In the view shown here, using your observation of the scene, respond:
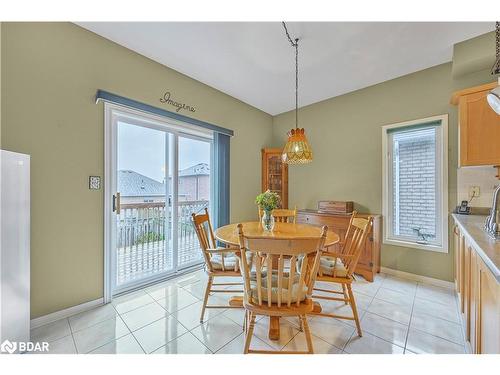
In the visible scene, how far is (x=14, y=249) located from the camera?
1413 mm

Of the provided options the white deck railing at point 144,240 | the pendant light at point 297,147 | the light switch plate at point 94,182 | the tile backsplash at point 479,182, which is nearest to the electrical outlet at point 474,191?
the tile backsplash at point 479,182

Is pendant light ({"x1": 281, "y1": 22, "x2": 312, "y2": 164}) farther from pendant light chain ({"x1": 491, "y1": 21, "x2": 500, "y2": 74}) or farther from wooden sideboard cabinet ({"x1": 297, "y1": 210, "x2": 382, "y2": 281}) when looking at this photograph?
pendant light chain ({"x1": 491, "y1": 21, "x2": 500, "y2": 74})

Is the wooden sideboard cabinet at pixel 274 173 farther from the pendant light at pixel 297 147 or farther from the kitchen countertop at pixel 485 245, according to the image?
the kitchen countertop at pixel 485 245

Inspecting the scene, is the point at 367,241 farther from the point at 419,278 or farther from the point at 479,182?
the point at 479,182

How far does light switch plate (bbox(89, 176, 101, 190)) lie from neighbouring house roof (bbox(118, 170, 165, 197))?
27 centimetres

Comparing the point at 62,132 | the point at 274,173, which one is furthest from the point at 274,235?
the point at 274,173

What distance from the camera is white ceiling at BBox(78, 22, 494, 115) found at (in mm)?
1982

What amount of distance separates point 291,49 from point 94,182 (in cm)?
249

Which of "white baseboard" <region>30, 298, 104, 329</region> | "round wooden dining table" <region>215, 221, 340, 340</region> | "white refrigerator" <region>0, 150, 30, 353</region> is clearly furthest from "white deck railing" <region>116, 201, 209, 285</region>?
"round wooden dining table" <region>215, 221, 340, 340</region>

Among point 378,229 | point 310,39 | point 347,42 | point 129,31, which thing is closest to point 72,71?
point 129,31

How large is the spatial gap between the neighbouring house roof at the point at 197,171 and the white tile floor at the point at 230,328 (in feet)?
5.21

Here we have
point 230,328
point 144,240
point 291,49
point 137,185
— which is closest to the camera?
point 230,328

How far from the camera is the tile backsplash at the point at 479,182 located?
7.30 feet
